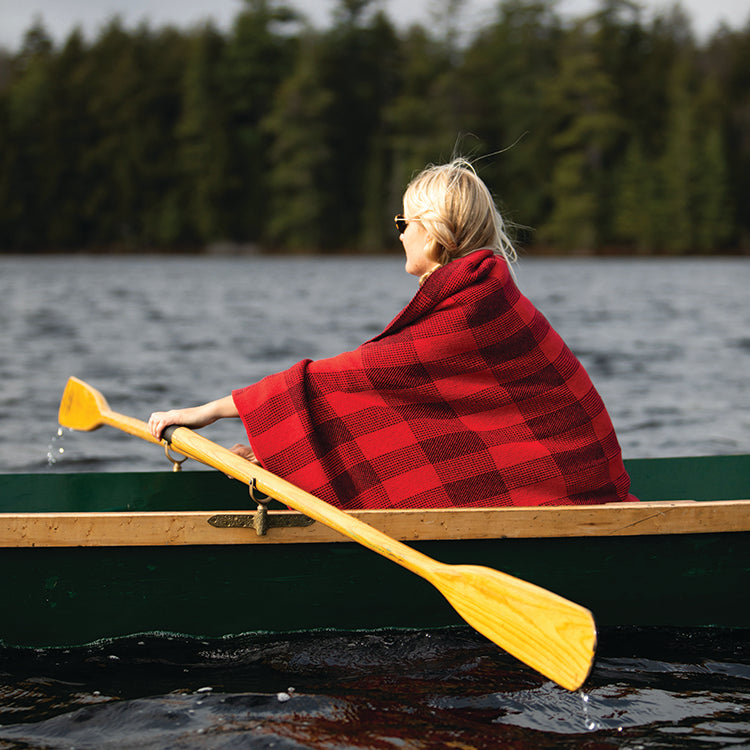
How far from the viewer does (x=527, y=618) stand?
9.89ft

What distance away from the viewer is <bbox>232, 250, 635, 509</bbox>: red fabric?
316 cm

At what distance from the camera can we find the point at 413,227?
3219mm

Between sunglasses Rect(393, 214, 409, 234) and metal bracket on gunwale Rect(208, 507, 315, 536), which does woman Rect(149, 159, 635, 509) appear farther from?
metal bracket on gunwale Rect(208, 507, 315, 536)

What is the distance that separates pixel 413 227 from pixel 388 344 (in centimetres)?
38

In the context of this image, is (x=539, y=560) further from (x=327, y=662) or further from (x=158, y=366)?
(x=158, y=366)

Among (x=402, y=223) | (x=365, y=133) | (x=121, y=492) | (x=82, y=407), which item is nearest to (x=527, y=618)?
(x=402, y=223)

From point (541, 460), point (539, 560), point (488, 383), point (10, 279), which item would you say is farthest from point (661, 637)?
point (10, 279)

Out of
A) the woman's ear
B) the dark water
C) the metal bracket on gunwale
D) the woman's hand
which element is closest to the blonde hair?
the woman's ear

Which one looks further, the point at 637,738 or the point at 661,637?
A: the point at 661,637

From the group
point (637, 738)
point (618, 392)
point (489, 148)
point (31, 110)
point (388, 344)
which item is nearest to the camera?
point (637, 738)

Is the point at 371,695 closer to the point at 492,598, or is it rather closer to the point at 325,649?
the point at 325,649

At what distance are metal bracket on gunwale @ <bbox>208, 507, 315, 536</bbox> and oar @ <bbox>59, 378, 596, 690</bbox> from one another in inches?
2.0

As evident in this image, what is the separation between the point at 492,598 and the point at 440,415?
23.2 inches

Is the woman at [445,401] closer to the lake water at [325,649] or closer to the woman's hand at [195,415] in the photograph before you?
the woman's hand at [195,415]
